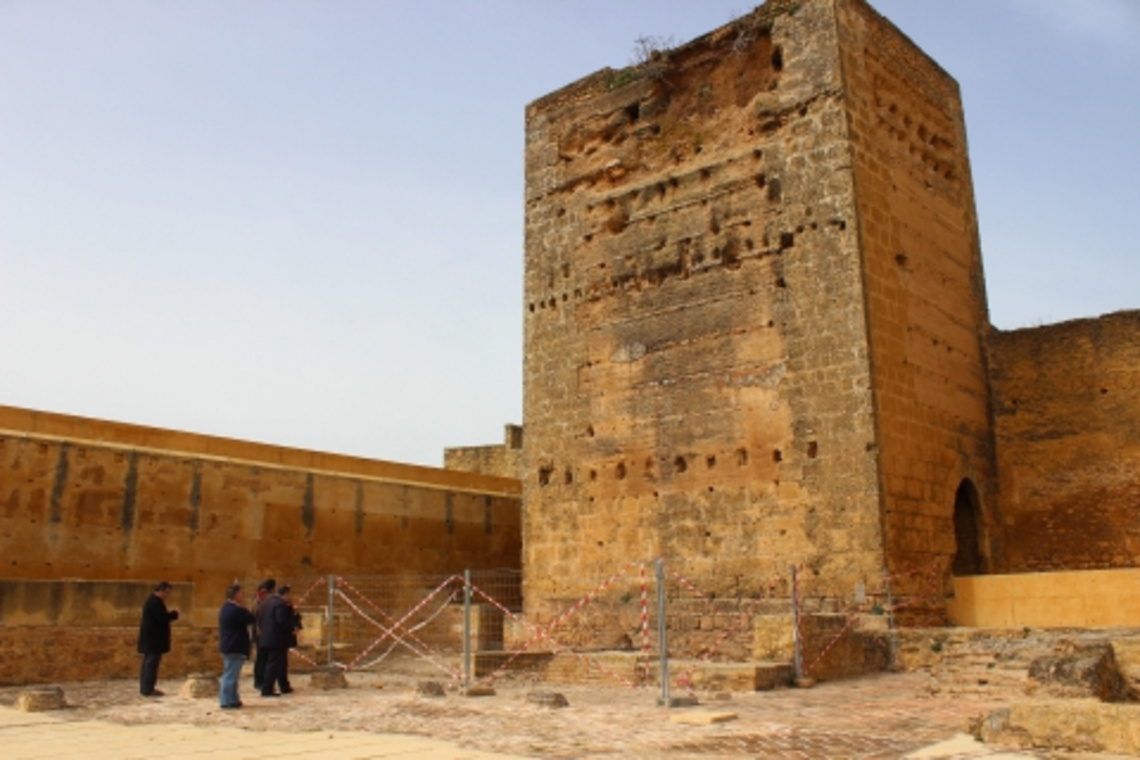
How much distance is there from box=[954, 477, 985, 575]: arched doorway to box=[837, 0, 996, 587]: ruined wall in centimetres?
3

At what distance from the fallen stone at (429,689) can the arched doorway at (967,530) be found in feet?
23.8

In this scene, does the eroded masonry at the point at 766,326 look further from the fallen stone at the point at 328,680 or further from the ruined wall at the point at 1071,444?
the fallen stone at the point at 328,680

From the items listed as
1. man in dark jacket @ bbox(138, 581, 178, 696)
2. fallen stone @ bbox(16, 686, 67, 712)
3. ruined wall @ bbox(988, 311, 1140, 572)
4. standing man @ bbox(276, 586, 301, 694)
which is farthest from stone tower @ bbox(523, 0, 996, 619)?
fallen stone @ bbox(16, 686, 67, 712)

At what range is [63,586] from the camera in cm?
1128

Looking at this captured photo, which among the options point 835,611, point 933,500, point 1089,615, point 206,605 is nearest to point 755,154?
point 933,500

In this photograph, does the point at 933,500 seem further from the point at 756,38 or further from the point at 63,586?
the point at 63,586

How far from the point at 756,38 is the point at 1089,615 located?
810 centimetres

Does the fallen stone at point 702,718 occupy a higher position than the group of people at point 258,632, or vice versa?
the group of people at point 258,632

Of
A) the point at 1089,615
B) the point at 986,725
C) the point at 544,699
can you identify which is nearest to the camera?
the point at 986,725

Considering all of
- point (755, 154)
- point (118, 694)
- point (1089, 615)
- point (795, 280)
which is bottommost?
point (118, 694)

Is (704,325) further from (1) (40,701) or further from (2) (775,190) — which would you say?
(1) (40,701)

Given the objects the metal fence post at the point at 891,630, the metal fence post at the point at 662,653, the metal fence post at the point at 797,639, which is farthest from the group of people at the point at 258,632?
the metal fence post at the point at 891,630

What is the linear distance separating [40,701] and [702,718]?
511 centimetres

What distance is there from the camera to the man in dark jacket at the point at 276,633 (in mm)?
9680
